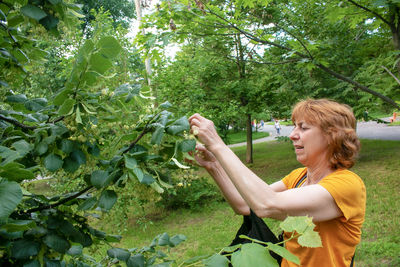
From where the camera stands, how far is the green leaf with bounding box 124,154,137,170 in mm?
977

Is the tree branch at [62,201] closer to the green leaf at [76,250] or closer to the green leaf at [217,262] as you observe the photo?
the green leaf at [76,250]

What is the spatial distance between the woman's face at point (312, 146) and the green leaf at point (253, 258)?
106 centimetres

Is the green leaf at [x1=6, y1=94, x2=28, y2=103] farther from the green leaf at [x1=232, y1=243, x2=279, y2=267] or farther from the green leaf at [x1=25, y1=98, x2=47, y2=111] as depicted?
the green leaf at [x1=232, y1=243, x2=279, y2=267]

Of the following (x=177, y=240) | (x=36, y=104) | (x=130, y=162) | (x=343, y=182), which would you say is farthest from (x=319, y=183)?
(x=36, y=104)

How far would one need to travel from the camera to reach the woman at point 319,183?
145cm

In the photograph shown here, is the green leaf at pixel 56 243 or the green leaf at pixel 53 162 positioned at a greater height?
the green leaf at pixel 53 162

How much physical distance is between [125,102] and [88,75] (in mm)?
237

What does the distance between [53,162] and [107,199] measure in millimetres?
262

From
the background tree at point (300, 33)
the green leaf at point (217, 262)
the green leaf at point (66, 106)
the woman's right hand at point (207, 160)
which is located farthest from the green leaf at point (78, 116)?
the background tree at point (300, 33)

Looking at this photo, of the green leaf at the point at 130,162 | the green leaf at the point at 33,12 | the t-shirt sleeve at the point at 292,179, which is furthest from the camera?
the t-shirt sleeve at the point at 292,179

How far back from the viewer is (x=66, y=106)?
102cm

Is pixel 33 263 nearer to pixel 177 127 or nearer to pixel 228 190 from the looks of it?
pixel 177 127

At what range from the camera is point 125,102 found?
123cm

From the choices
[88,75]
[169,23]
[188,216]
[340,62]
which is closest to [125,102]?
[88,75]
